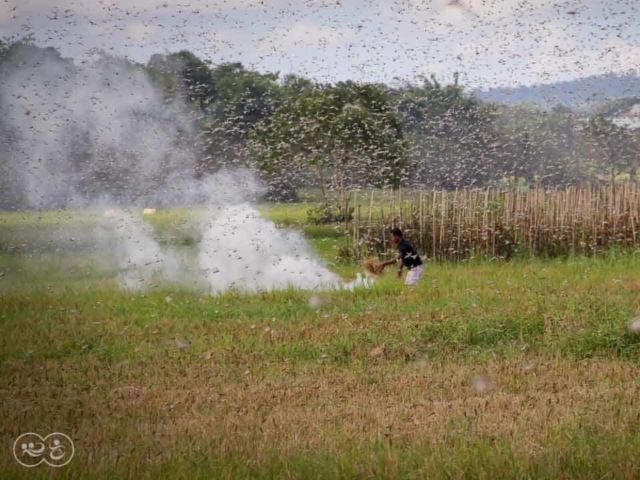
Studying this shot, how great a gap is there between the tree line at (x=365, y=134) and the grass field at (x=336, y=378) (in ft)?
26.4

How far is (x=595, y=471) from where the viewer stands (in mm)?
5086

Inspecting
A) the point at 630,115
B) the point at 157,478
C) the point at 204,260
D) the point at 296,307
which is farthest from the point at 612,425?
the point at 630,115

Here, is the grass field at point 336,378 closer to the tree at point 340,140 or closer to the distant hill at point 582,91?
the tree at point 340,140

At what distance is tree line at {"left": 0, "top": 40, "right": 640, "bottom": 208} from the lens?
24.2m

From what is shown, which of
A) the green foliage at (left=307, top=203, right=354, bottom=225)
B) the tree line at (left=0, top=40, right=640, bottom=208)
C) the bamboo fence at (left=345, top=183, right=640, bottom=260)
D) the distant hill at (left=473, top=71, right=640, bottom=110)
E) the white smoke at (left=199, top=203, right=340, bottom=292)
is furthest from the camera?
the distant hill at (left=473, top=71, right=640, bottom=110)

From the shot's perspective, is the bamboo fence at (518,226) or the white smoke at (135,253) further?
the bamboo fence at (518,226)

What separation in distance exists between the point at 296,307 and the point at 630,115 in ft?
114

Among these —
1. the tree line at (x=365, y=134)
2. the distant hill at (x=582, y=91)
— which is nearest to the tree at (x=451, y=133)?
the tree line at (x=365, y=134)

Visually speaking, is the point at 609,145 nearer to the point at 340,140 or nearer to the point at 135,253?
the point at 340,140

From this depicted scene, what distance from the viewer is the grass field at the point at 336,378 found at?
5281 millimetres

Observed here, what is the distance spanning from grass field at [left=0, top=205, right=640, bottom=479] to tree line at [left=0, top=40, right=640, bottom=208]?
8060 millimetres

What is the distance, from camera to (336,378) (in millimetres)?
7777

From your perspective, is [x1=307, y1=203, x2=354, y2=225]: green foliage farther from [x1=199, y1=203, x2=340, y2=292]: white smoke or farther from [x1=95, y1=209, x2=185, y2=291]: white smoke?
[x1=95, y1=209, x2=185, y2=291]: white smoke

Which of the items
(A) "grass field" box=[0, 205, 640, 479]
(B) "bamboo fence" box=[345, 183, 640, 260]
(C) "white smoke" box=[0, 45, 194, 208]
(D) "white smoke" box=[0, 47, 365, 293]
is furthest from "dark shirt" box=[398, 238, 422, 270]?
(C) "white smoke" box=[0, 45, 194, 208]
